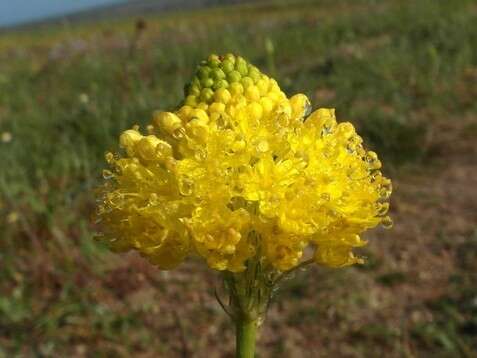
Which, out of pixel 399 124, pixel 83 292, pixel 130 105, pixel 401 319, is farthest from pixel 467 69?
pixel 83 292

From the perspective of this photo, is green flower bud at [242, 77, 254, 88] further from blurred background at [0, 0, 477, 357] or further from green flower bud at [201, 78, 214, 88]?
blurred background at [0, 0, 477, 357]

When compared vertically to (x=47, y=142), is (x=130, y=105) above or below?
above

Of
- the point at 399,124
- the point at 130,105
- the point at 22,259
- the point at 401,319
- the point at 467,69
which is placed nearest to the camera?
the point at 401,319

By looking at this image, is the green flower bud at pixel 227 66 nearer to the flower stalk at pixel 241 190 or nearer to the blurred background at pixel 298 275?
the flower stalk at pixel 241 190

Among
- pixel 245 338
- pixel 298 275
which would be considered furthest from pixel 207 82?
pixel 298 275

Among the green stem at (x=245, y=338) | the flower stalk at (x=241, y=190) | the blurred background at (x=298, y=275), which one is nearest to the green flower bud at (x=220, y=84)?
the flower stalk at (x=241, y=190)

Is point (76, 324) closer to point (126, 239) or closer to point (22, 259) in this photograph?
point (22, 259)

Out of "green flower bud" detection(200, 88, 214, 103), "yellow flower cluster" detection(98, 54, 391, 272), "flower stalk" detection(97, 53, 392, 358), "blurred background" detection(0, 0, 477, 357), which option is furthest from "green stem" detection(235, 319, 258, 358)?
"blurred background" detection(0, 0, 477, 357)
